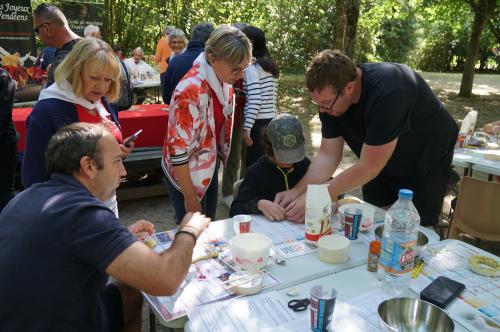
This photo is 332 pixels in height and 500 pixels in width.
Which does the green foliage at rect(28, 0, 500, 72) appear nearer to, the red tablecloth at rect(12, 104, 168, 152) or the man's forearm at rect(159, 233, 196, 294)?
the red tablecloth at rect(12, 104, 168, 152)

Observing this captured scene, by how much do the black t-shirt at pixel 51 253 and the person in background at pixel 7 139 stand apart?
1753mm

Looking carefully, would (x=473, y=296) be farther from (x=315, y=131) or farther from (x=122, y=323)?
(x=315, y=131)

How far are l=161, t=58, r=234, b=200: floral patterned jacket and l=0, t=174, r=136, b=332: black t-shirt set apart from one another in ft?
2.86

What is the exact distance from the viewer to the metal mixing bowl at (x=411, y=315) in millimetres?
1233

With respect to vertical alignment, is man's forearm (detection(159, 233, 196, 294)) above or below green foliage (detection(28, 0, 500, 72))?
below

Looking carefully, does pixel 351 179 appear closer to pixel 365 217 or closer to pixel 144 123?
pixel 365 217

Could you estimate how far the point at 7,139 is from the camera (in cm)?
280

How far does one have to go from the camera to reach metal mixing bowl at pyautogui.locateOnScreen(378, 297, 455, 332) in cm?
123

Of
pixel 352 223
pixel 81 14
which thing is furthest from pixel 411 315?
pixel 81 14

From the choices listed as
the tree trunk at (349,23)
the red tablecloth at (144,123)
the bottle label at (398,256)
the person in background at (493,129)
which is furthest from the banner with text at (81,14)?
the bottle label at (398,256)

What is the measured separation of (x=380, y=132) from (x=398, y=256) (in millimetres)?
647

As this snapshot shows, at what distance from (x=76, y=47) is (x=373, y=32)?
14.5 metres

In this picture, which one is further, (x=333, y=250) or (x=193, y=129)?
(x=193, y=129)

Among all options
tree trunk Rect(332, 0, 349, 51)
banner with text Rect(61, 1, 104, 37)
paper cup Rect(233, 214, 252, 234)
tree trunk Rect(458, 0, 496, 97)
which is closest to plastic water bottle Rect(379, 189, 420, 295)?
paper cup Rect(233, 214, 252, 234)
